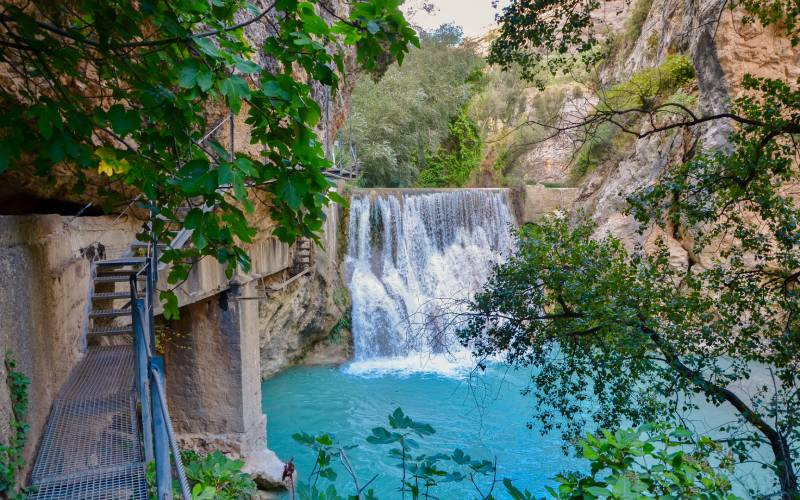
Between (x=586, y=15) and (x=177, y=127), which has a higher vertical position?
(x=586, y=15)

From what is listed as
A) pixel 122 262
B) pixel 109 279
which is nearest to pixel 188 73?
pixel 122 262

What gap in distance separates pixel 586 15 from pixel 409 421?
4551 mm

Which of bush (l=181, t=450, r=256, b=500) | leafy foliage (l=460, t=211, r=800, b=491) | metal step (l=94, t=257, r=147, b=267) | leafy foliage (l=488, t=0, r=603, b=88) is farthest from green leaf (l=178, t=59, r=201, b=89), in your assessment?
bush (l=181, t=450, r=256, b=500)

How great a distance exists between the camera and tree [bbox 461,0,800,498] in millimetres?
4102

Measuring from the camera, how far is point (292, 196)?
197 centimetres

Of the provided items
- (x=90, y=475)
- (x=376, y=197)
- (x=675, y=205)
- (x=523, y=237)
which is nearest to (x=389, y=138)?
(x=376, y=197)

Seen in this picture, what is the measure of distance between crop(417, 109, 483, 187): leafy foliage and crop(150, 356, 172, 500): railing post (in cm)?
2234

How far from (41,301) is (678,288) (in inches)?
213

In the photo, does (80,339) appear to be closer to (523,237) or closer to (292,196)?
(292,196)

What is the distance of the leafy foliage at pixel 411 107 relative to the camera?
2156 cm

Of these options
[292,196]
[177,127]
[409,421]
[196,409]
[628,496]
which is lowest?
[196,409]

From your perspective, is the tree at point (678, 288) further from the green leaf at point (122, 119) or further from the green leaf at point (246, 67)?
the green leaf at point (122, 119)

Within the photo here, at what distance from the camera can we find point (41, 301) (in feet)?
11.0

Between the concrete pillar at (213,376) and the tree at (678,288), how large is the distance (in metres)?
3.12
